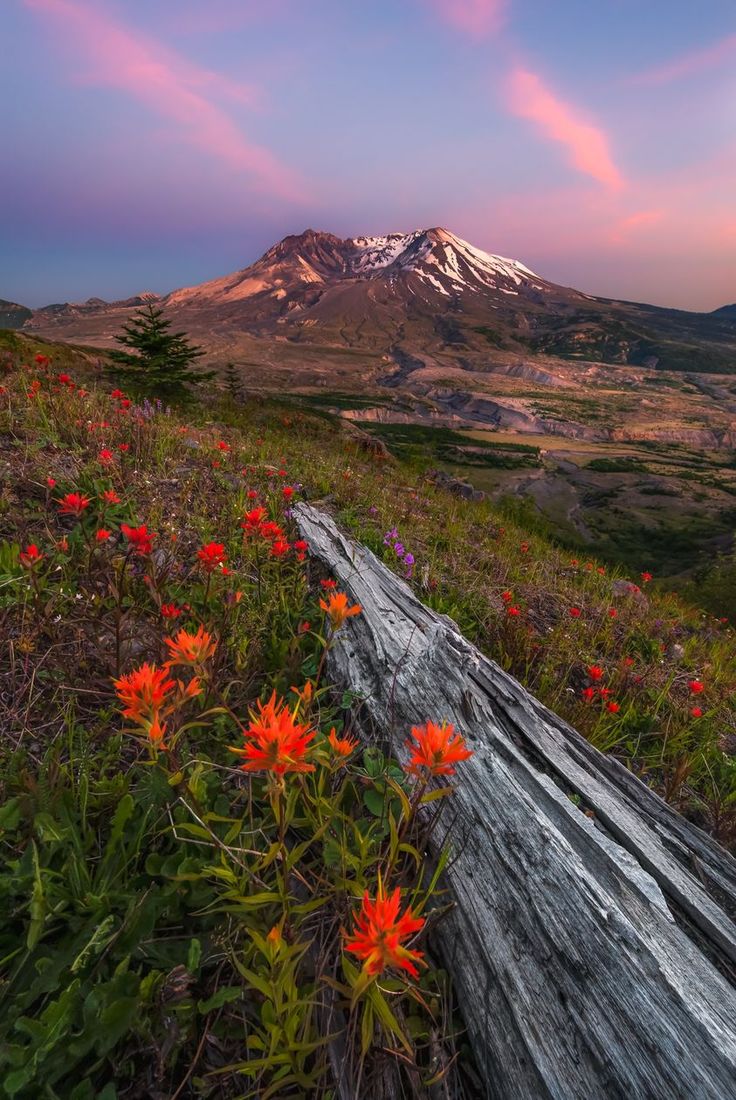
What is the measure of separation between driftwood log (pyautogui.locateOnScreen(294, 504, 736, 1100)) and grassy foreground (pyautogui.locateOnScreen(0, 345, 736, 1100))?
14cm

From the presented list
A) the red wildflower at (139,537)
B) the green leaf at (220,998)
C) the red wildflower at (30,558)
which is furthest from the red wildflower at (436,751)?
the red wildflower at (30,558)

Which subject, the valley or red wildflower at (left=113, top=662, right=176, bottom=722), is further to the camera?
the valley

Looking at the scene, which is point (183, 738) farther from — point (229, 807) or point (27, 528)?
point (27, 528)

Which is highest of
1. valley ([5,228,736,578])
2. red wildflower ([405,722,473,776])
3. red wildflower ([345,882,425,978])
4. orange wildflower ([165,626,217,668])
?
orange wildflower ([165,626,217,668])

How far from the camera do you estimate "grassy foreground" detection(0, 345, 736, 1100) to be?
1.15 meters

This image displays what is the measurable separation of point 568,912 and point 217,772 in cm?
126

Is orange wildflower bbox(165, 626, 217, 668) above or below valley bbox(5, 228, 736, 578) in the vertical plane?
above

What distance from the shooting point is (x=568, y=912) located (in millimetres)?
1428

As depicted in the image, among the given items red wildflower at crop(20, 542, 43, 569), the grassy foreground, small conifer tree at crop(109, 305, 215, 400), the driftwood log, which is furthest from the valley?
red wildflower at crop(20, 542, 43, 569)

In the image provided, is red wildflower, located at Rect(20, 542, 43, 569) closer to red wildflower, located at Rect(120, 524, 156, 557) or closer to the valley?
red wildflower, located at Rect(120, 524, 156, 557)

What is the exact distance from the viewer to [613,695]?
11.3ft

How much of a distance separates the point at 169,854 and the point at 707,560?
33308mm

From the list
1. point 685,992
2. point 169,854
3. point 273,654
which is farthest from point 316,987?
point 273,654

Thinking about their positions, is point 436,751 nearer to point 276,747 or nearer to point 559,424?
point 276,747
